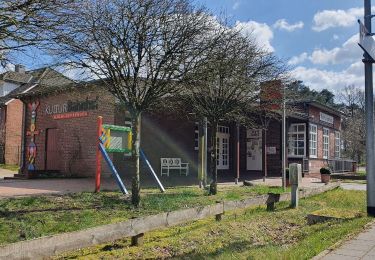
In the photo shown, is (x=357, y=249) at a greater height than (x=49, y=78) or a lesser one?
lesser

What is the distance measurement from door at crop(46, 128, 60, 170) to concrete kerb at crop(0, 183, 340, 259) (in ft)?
47.2

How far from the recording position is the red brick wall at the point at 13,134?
121ft

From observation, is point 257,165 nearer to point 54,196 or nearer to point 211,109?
point 211,109

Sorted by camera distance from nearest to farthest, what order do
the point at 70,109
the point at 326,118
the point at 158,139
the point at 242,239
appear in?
the point at 242,239 → the point at 70,109 → the point at 158,139 → the point at 326,118

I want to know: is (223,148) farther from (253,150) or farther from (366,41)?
(366,41)

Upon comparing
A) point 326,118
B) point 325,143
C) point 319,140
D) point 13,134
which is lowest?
point 325,143

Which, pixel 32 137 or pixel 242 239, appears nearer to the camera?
pixel 242 239

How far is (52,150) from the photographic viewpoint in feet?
73.4

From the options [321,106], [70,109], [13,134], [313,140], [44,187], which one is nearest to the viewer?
[44,187]

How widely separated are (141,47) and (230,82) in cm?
380

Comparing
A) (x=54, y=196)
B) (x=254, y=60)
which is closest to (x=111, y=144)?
(x=54, y=196)

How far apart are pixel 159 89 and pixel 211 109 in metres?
3.37

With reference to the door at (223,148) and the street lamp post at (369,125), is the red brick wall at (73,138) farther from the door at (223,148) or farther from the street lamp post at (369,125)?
the street lamp post at (369,125)

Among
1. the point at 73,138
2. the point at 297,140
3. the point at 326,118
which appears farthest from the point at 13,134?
the point at 326,118
